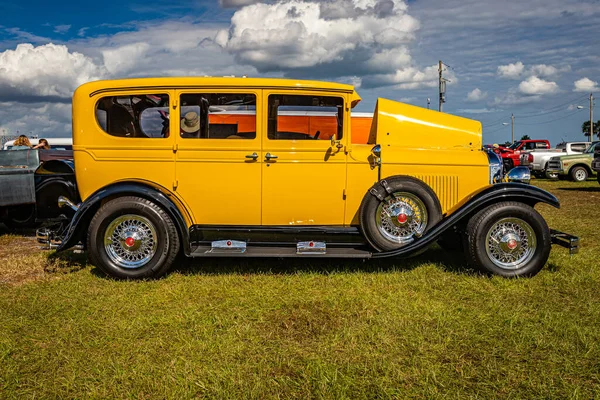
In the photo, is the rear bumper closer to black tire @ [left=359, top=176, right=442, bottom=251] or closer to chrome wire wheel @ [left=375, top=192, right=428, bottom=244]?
black tire @ [left=359, top=176, right=442, bottom=251]

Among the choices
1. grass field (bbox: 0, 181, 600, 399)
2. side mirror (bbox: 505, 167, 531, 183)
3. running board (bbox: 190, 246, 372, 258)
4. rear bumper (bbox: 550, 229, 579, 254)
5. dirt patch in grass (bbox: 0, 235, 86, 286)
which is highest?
side mirror (bbox: 505, 167, 531, 183)

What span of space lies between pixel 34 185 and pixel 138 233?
2.41 m

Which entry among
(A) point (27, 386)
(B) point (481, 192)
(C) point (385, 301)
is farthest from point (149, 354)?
(B) point (481, 192)

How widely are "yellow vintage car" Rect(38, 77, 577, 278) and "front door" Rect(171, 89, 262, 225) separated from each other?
1 cm

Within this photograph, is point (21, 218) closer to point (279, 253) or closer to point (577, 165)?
point (279, 253)

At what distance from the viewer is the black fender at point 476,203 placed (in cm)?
521

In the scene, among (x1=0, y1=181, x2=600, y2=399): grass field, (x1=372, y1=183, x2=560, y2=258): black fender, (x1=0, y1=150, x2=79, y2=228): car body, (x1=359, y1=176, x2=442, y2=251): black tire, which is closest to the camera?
(x1=0, y1=181, x2=600, y2=399): grass field

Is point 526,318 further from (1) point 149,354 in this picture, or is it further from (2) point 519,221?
(1) point 149,354

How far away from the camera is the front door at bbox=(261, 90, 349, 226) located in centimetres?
545

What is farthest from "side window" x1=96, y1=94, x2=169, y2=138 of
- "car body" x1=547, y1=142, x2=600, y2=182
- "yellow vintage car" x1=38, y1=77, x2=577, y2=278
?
"car body" x1=547, y1=142, x2=600, y2=182

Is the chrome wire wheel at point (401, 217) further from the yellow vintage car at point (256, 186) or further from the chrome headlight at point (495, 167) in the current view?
the chrome headlight at point (495, 167)

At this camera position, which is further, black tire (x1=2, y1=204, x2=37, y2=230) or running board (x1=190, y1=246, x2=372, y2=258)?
black tire (x1=2, y1=204, x2=37, y2=230)

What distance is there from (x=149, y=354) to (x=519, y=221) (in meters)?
4.01

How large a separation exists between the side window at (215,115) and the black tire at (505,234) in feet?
Result: 8.76
